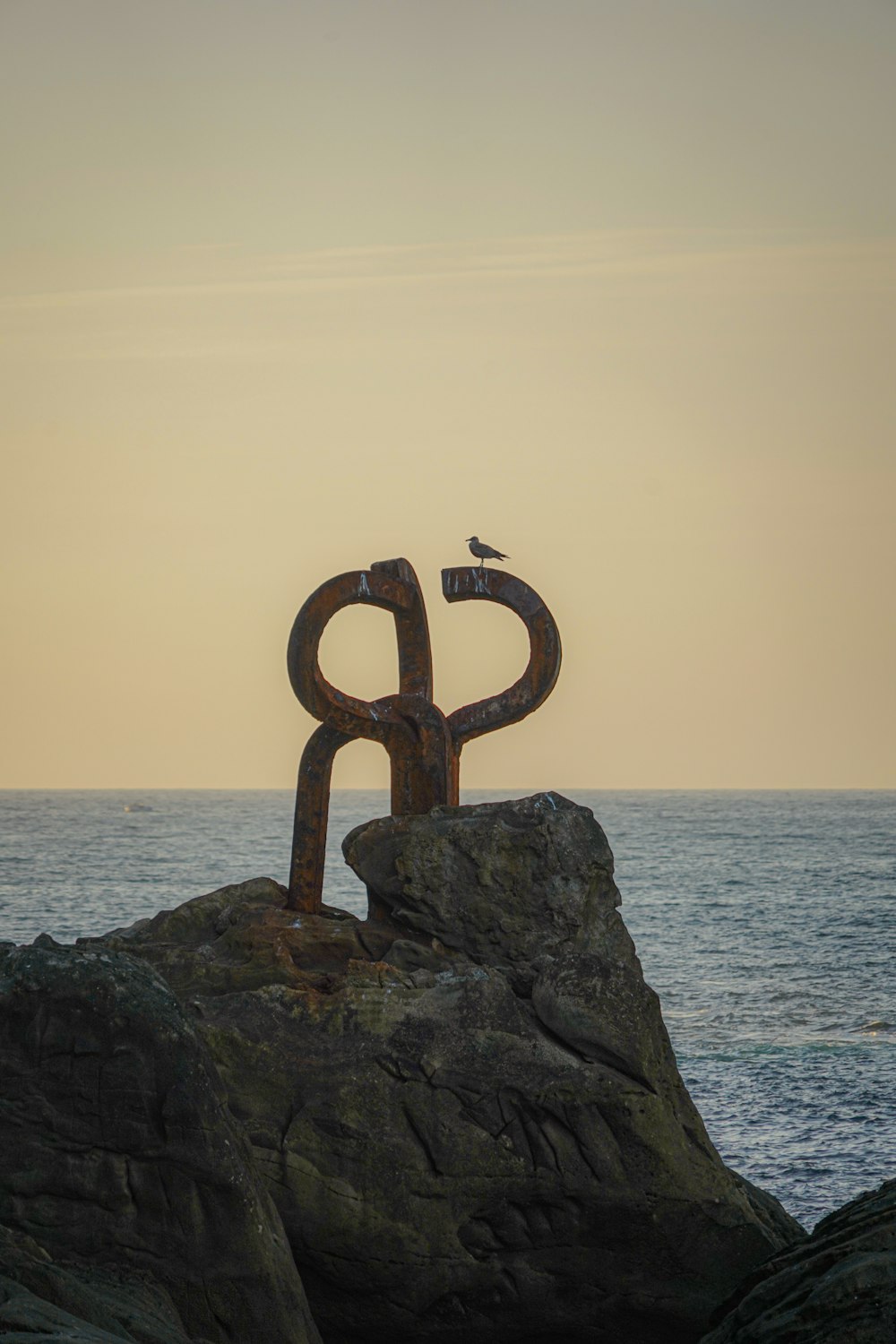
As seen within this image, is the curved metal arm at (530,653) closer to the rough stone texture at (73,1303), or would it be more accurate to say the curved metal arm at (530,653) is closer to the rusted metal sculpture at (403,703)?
the rusted metal sculpture at (403,703)

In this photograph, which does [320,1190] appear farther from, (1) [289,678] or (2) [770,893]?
(2) [770,893]

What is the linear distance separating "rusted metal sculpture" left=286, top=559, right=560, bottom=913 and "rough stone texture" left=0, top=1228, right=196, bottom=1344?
3.75m

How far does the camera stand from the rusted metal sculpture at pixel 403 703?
10.8 meters

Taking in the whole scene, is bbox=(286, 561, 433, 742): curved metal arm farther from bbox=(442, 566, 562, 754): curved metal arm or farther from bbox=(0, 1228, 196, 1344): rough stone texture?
bbox=(0, 1228, 196, 1344): rough stone texture

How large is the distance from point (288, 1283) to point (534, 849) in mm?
3014

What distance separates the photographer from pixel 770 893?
51.4 metres

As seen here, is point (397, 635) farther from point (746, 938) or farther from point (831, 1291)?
point (746, 938)

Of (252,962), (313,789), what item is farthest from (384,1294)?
(313,789)

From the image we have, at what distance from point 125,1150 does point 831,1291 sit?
10.3 ft

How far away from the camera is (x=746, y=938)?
37.9 m

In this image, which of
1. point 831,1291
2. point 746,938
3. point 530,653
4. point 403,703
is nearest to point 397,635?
point 403,703

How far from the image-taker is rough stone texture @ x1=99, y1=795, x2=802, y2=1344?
8.59 m

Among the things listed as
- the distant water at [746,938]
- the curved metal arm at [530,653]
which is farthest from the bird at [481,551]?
the distant water at [746,938]

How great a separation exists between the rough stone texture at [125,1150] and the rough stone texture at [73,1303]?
17cm
